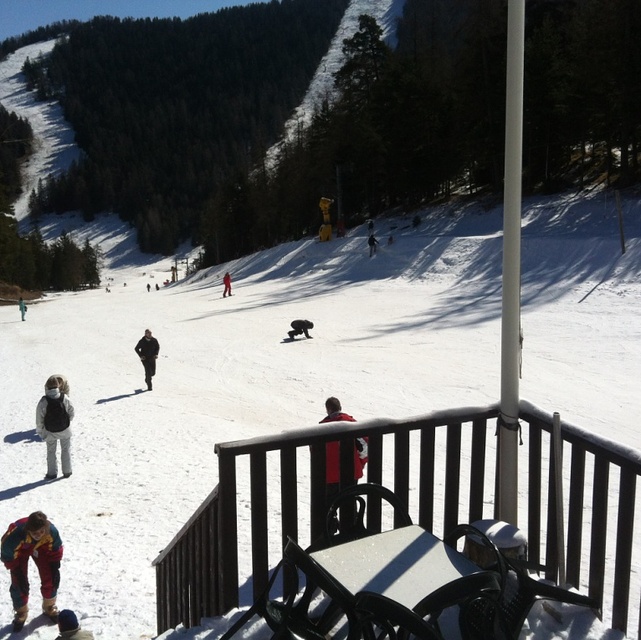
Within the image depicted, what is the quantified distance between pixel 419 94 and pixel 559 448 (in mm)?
40209

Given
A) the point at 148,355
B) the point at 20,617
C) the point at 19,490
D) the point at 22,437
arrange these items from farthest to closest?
the point at 148,355, the point at 22,437, the point at 19,490, the point at 20,617

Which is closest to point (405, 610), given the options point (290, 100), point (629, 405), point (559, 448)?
point (559, 448)

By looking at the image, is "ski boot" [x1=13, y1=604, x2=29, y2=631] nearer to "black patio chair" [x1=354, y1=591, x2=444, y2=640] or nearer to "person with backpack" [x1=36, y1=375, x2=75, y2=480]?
"person with backpack" [x1=36, y1=375, x2=75, y2=480]

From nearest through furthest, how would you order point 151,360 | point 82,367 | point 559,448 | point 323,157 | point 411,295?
point 559,448 < point 151,360 < point 82,367 < point 411,295 < point 323,157

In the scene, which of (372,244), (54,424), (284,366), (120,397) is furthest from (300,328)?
(372,244)

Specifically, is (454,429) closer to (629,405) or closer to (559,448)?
(559,448)

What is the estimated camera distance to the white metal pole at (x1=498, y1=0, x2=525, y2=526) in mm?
3338

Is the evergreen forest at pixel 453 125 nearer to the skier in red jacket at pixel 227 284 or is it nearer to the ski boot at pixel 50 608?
the skier in red jacket at pixel 227 284

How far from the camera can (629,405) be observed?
973 centimetres

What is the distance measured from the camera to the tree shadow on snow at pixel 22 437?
35.3ft

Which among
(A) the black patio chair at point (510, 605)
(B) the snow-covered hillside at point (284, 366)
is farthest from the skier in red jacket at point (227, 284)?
(A) the black patio chair at point (510, 605)

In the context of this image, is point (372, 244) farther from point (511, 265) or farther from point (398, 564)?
point (398, 564)

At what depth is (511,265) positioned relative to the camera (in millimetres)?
3391

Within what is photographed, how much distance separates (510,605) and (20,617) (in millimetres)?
4170
